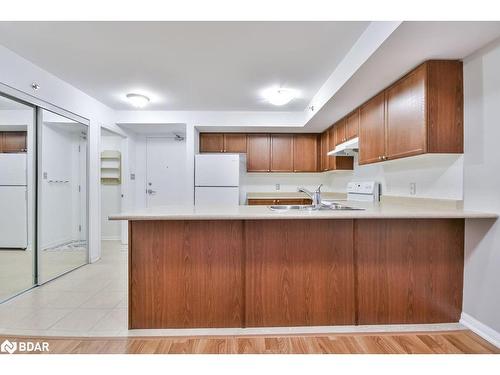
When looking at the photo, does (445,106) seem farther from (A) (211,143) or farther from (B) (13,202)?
(B) (13,202)

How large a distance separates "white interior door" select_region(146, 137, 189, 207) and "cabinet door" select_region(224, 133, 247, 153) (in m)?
0.96

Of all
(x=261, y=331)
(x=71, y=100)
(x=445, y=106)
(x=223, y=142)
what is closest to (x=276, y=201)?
(x=223, y=142)

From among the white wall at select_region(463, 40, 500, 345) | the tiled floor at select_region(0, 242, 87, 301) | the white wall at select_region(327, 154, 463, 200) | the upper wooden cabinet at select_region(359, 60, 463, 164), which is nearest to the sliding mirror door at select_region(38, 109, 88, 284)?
the tiled floor at select_region(0, 242, 87, 301)

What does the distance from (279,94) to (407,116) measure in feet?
5.14

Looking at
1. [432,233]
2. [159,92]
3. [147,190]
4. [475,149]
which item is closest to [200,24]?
[159,92]

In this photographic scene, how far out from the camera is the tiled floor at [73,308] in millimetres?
2002

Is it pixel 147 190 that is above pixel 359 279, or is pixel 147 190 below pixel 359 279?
above

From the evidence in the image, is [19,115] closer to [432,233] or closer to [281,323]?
[281,323]

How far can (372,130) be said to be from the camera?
282cm

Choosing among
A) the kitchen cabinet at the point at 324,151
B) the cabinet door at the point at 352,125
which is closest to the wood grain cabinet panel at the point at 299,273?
the cabinet door at the point at 352,125

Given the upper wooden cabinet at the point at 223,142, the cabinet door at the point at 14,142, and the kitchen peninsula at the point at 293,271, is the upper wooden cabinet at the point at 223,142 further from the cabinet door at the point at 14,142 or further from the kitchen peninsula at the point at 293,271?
the kitchen peninsula at the point at 293,271

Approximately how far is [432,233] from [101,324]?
8.66 ft

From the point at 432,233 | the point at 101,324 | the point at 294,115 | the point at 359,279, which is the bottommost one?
the point at 101,324
